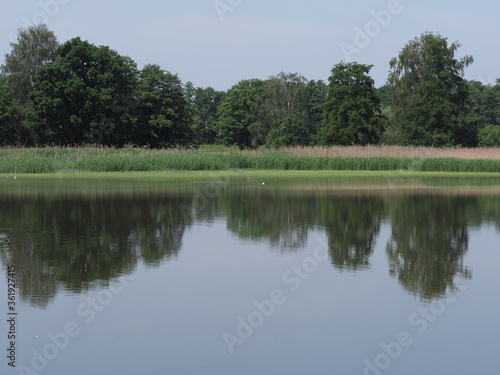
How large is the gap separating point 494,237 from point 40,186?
25820mm

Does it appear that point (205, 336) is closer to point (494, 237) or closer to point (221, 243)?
point (221, 243)

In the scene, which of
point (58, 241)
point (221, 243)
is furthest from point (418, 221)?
point (58, 241)

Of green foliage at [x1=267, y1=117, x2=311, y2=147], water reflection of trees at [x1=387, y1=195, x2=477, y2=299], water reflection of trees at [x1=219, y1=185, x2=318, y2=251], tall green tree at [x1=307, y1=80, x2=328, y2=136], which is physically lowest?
water reflection of trees at [x1=219, y1=185, x2=318, y2=251]

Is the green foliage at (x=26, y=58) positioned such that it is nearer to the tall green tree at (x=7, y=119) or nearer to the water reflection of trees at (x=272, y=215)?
the tall green tree at (x=7, y=119)

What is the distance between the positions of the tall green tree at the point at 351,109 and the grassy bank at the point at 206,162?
24.3 m

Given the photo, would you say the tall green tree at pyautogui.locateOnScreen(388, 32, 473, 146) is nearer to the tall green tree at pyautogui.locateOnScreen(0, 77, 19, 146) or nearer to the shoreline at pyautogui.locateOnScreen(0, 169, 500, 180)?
the shoreline at pyautogui.locateOnScreen(0, 169, 500, 180)

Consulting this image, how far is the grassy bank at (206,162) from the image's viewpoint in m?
53.8

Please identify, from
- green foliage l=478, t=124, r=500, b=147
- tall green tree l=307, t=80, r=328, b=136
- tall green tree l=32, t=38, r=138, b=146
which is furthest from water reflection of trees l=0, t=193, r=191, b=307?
tall green tree l=307, t=80, r=328, b=136

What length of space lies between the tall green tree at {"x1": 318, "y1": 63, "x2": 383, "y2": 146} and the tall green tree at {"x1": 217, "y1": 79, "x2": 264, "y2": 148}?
1450 inches

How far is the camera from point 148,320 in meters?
10.3

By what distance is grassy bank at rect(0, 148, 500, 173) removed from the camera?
53.8 m

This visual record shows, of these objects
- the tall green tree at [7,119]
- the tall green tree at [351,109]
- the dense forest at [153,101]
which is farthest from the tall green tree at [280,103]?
the tall green tree at [7,119]

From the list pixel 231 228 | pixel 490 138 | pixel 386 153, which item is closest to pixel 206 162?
pixel 386 153

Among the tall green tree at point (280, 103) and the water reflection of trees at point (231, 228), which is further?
the tall green tree at point (280, 103)
